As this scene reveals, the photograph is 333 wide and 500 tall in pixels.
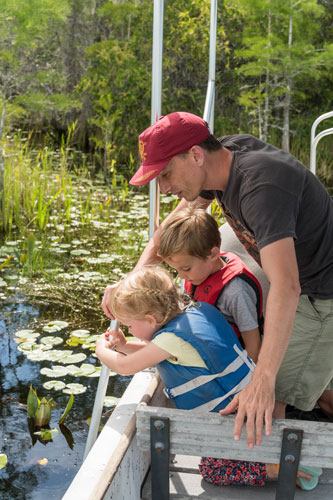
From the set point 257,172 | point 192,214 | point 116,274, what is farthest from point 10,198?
point 257,172

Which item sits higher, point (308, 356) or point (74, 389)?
point (308, 356)

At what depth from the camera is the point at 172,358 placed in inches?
67.6

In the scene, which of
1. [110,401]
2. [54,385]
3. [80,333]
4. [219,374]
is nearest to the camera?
[219,374]

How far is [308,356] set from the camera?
6.11 ft

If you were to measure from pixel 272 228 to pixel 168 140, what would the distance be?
0.42 m

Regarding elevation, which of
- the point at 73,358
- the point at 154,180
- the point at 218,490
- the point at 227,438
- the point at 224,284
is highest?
the point at 154,180

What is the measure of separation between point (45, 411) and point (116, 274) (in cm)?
189

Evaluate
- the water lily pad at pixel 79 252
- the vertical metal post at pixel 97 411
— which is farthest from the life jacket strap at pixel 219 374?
the water lily pad at pixel 79 252

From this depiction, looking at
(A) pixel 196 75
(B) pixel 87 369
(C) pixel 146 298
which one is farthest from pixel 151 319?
(A) pixel 196 75

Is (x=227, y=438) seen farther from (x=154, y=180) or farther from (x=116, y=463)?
(x=154, y=180)

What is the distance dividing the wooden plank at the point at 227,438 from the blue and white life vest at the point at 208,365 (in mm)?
179

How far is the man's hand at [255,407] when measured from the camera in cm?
142

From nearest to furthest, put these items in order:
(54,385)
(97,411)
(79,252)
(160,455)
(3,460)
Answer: (160,455), (97,411), (3,460), (54,385), (79,252)

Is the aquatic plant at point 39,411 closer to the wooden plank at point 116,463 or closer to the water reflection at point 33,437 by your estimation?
the water reflection at point 33,437
